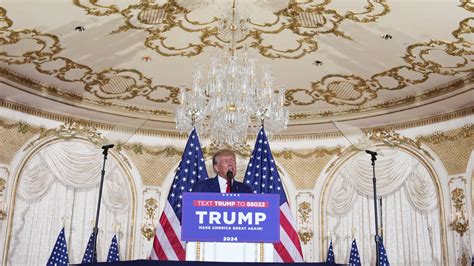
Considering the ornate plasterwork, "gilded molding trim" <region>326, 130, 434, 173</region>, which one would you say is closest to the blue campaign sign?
the ornate plasterwork

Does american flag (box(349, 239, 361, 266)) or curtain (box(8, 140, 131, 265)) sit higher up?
curtain (box(8, 140, 131, 265))

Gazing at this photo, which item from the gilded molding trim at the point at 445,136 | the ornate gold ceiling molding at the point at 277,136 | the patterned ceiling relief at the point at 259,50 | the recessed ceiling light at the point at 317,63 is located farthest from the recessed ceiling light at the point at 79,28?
the gilded molding trim at the point at 445,136

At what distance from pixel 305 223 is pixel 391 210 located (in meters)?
2.02

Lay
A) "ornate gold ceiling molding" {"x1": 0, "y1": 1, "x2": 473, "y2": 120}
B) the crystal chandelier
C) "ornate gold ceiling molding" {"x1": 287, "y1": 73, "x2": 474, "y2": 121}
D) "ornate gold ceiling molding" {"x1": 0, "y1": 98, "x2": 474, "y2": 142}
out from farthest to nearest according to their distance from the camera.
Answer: "ornate gold ceiling molding" {"x1": 0, "y1": 98, "x2": 474, "y2": 142}
"ornate gold ceiling molding" {"x1": 287, "y1": 73, "x2": 474, "y2": 121}
"ornate gold ceiling molding" {"x1": 0, "y1": 1, "x2": 473, "y2": 120}
the crystal chandelier

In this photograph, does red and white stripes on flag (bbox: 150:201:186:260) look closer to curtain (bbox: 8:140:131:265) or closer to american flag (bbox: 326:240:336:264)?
curtain (bbox: 8:140:131:265)

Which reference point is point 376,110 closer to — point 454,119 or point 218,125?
point 454,119

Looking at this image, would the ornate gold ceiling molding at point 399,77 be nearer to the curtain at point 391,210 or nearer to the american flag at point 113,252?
the curtain at point 391,210

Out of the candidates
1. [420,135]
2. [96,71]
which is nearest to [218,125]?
[96,71]

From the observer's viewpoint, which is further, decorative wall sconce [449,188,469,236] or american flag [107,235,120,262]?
american flag [107,235,120,262]

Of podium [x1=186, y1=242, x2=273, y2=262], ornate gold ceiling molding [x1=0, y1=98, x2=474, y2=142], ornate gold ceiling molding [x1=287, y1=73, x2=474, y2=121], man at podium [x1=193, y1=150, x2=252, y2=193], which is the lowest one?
podium [x1=186, y1=242, x2=273, y2=262]

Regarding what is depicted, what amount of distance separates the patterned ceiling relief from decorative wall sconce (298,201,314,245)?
2.14 meters

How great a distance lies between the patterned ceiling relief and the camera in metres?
8.59

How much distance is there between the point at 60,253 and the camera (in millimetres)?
11258

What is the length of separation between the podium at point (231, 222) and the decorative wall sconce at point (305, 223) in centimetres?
915
